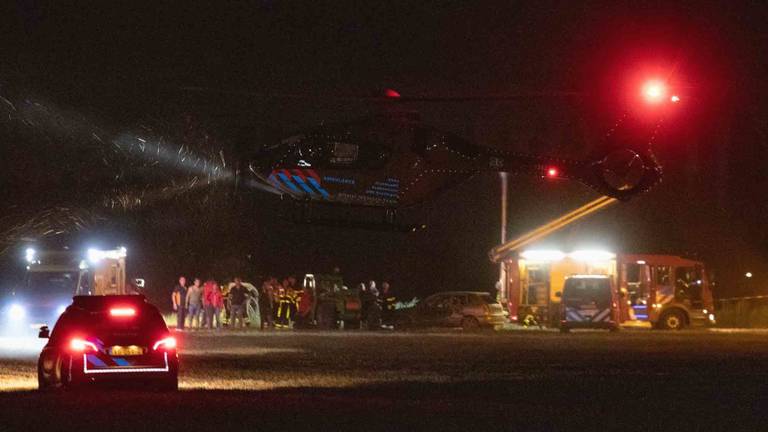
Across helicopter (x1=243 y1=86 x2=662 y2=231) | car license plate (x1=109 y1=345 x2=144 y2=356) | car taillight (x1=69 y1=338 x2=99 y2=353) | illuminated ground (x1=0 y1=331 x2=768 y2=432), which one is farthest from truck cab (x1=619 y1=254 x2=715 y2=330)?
car taillight (x1=69 y1=338 x2=99 y2=353)

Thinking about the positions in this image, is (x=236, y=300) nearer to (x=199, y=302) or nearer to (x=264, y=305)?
(x=199, y=302)

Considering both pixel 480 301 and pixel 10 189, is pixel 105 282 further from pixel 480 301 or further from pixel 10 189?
pixel 480 301

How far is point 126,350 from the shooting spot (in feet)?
59.2

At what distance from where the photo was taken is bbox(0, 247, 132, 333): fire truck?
43.9 metres

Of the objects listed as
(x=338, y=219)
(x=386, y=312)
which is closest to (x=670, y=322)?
(x=386, y=312)

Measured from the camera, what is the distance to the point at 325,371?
23.5 meters

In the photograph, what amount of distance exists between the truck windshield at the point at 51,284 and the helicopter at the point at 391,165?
17.5m

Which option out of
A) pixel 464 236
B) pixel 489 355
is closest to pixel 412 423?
pixel 489 355

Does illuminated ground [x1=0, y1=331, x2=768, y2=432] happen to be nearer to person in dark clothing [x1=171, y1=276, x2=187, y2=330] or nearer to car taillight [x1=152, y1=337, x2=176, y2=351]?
car taillight [x1=152, y1=337, x2=176, y2=351]

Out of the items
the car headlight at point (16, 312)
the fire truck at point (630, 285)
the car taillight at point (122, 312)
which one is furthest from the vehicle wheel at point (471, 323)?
the car taillight at point (122, 312)

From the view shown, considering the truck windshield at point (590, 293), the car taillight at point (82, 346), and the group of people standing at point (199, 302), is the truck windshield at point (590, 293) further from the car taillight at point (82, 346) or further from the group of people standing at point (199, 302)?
the car taillight at point (82, 346)

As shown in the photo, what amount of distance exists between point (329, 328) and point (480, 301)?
5173 millimetres

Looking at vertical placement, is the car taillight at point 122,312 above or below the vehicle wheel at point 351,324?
above

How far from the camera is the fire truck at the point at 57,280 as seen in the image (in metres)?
43.9
